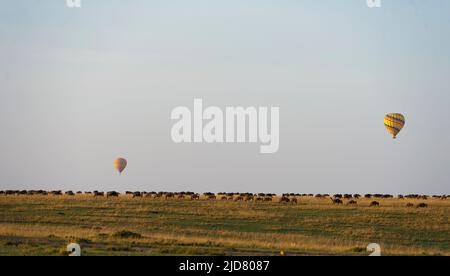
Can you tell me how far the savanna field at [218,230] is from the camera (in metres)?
30.9

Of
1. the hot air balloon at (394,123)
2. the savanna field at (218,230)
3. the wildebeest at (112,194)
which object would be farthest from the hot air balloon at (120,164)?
the hot air balloon at (394,123)

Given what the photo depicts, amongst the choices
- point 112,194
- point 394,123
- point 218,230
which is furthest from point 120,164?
point 218,230

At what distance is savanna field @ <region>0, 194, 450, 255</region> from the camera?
3092 cm

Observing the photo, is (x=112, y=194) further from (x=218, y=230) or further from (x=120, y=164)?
(x=218, y=230)

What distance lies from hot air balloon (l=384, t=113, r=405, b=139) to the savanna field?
1868cm

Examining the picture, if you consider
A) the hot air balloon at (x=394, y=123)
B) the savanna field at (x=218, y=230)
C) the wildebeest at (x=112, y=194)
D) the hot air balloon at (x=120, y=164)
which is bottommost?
the savanna field at (x=218, y=230)

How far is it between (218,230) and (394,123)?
43.8m

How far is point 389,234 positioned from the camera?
4556 cm

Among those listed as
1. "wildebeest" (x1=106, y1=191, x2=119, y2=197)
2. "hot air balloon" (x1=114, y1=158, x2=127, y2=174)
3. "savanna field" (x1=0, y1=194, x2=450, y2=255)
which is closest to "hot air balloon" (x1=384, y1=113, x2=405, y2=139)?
"savanna field" (x1=0, y1=194, x2=450, y2=255)

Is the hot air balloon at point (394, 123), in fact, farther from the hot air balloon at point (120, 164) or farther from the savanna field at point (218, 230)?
the hot air balloon at point (120, 164)

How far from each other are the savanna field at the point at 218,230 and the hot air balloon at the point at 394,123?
61.3ft

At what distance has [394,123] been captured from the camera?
273 ft
